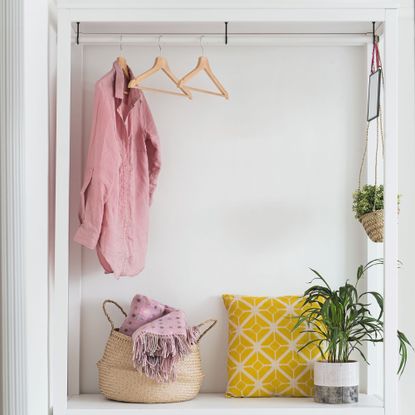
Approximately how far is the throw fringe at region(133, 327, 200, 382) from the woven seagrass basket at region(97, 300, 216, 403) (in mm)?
38

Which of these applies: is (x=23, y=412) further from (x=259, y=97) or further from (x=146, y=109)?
(x=259, y=97)

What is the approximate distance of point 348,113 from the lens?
312 centimetres

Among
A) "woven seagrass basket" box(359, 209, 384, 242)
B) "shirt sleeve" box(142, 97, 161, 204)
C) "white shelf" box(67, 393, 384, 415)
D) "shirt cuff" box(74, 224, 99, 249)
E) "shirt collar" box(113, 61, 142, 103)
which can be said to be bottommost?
"white shelf" box(67, 393, 384, 415)

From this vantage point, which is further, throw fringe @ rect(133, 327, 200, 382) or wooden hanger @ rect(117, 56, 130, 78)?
wooden hanger @ rect(117, 56, 130, 78)

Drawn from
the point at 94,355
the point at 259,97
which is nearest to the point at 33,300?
the point at 94,355

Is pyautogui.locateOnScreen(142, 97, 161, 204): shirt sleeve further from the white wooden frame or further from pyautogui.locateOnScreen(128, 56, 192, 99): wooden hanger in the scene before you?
the white wooden frame

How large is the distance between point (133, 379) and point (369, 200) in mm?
1051

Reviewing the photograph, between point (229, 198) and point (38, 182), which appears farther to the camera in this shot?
point (229, 198)

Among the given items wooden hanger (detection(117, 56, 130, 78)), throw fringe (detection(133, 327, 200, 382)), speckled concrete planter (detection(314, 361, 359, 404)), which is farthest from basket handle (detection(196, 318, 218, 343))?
wooden hanger (detection(117, 56, 130, 78))

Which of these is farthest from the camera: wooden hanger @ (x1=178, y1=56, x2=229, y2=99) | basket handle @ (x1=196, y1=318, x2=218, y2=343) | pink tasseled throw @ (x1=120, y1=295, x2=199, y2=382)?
basket handle @ (x1=196, y1=318, x2=218, y2=343)

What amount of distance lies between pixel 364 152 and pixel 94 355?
1329 mm

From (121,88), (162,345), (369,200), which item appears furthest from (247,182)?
(162,345)

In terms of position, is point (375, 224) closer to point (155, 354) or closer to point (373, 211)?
point (373, 211)

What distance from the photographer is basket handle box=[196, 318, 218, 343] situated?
117 inches
